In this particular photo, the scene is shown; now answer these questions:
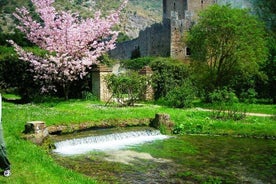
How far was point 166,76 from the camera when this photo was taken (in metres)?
23.8

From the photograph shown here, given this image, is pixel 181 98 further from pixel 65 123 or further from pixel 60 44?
pixel 65 123

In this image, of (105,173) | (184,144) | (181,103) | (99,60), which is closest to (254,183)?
(105,173)

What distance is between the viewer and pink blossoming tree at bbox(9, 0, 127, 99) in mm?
21016

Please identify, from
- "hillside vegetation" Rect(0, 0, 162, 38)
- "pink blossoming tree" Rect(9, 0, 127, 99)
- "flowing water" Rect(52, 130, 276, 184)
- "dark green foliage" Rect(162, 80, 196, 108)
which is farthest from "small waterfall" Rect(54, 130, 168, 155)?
"hillside vegetation" Rect(0, 0, 162, 38)

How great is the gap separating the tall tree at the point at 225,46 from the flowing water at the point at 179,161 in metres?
10.3

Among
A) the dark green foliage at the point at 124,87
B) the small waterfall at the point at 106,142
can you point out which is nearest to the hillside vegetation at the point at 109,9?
the dark green foliage at the point at 124,87

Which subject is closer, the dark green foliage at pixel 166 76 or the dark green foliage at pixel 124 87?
the dark green foliage at pixel 124 87

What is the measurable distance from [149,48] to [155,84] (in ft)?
79.4

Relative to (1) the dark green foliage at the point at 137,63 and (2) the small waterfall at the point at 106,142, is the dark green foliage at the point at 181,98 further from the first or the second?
(1) the dark green foliage at the point at 137,63

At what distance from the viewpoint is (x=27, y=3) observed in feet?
304

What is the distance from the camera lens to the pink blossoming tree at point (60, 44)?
21016 mm

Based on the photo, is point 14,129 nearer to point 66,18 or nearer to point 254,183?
point 254,183

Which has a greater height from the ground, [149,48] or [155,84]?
[149,48]

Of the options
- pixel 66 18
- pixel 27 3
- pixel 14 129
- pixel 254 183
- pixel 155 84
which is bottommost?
pixel 254 183
